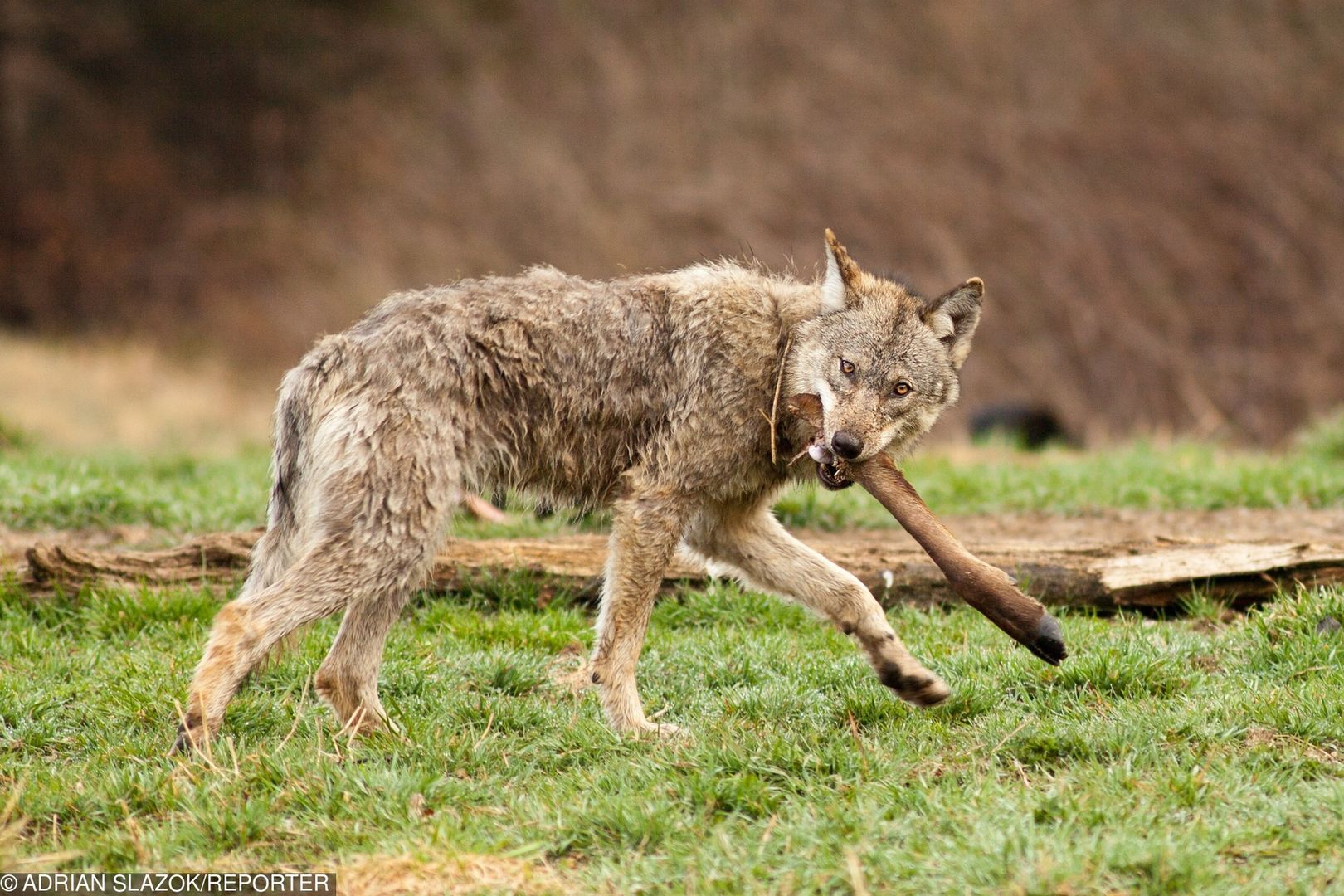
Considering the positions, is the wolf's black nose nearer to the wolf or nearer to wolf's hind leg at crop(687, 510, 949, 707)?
the wolf

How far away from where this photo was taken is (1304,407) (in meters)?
16.7

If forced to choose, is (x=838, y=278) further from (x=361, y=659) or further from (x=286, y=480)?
(x=361, y=659)

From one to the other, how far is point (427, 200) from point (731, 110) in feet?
16.6

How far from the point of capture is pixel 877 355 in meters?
5.65

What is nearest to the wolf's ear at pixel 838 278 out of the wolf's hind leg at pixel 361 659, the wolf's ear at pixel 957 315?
the wolf's ear at pixel 957 315

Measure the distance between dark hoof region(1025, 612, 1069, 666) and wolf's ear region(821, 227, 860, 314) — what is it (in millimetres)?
1767

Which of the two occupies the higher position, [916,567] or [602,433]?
[602,433]

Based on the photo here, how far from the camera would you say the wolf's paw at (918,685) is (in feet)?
16.5

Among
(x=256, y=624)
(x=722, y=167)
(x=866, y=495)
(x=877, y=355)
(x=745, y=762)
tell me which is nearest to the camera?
(x=745, y=762)

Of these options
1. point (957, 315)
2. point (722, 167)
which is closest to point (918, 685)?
point (957, 315)

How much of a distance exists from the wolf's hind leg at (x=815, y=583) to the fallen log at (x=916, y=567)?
0.40 m

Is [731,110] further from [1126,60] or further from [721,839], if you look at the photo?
[721,839]

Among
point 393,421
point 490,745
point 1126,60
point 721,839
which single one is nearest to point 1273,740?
point 721,839

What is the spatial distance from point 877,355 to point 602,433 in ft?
4.23
